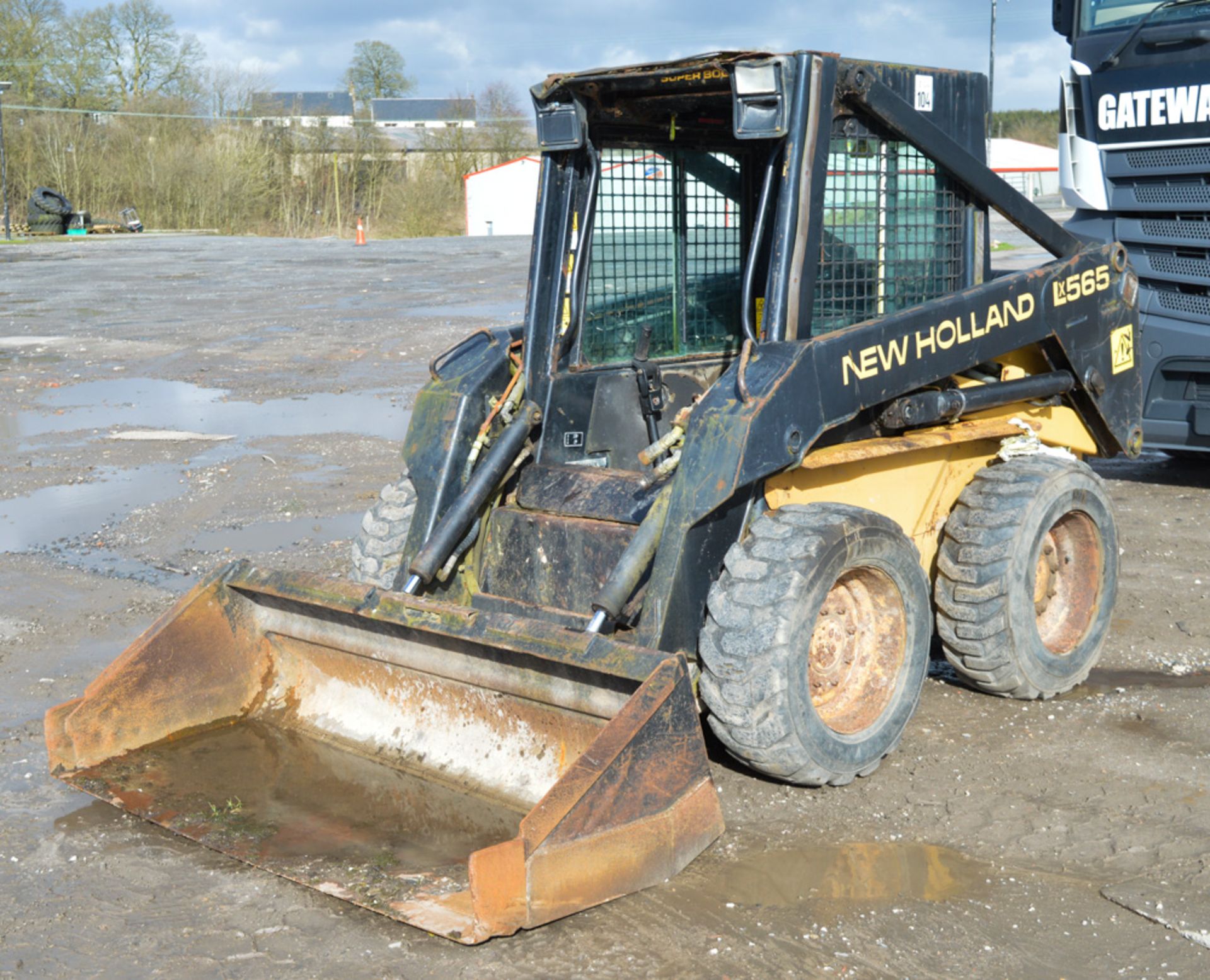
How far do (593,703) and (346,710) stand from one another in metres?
Answer: 1.11

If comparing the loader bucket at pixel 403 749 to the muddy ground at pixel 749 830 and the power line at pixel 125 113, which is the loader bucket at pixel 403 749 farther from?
the power line at pixel 125 113

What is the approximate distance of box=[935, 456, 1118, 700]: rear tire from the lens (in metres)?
4.82

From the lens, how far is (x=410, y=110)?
3152 inches

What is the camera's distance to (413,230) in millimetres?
48781

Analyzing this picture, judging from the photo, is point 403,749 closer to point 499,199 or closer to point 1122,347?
point 1122,347

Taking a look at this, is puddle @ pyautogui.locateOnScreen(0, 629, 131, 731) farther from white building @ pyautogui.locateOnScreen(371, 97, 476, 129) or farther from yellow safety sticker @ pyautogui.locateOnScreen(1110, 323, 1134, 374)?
white building @ pyautogui.locateOnScreen(371, 97, 476, 129)

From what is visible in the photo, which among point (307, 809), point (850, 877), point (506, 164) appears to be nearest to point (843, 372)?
point (850, 877)

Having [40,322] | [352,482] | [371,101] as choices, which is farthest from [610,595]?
[371,101]

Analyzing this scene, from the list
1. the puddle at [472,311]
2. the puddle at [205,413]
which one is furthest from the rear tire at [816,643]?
the puddle at [472,311]

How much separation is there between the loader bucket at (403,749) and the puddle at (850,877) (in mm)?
171

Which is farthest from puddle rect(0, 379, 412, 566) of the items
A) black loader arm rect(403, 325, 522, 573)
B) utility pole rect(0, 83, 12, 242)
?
utility pole rect(0, 83, 12, 242)

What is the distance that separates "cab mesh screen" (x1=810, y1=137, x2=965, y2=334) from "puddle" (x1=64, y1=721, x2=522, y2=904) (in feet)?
6.40

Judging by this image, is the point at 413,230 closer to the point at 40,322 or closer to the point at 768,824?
the point at 40,322

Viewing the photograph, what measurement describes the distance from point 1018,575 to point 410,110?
261 feet
